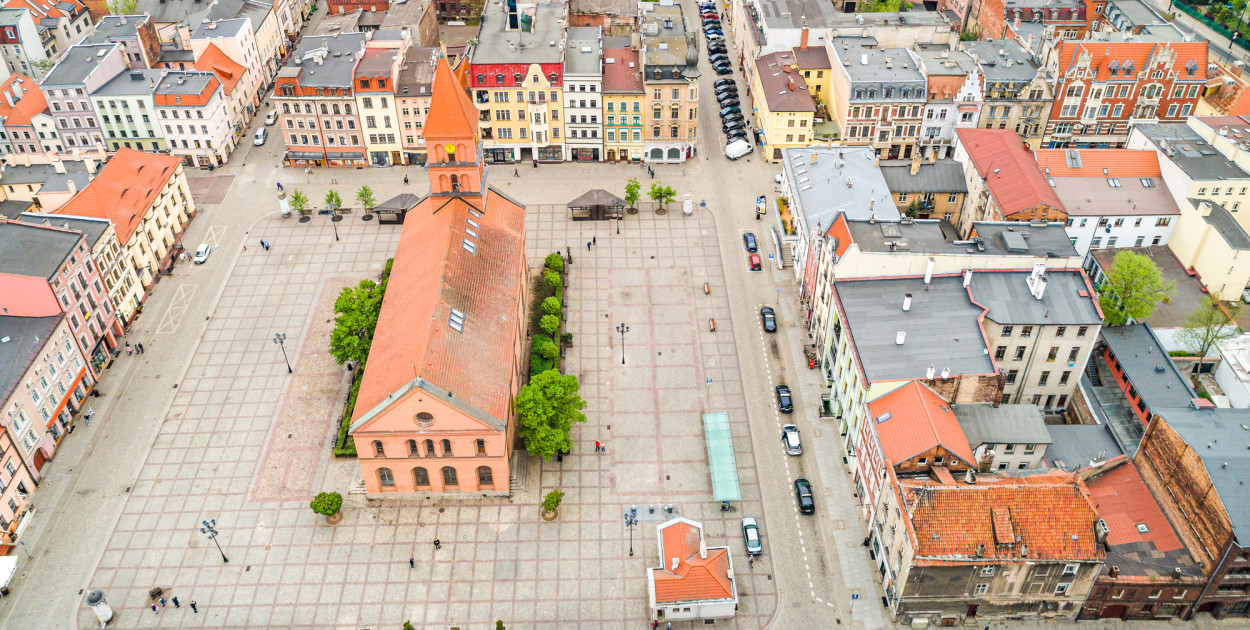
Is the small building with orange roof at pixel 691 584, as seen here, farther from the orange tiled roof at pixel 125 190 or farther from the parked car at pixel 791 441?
the orange tiled roof at pixel 125 190

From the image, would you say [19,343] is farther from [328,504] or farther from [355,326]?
[328,504]

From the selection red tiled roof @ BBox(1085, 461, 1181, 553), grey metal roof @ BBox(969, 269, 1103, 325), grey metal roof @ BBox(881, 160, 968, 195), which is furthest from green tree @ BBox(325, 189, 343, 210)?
red tiled roof @ BBox(1085, 461, 1181, 553)

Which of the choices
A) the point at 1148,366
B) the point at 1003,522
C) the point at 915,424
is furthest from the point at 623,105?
the point at 1003,522

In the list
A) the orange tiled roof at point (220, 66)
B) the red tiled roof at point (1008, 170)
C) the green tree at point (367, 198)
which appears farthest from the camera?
the orange tiled roof at point (220, 66)

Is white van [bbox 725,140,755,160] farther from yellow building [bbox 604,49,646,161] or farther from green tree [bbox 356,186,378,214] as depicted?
green tree [bbox 356,186,378,214]

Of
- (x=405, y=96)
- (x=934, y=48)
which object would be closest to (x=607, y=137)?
(x=405, y=96)

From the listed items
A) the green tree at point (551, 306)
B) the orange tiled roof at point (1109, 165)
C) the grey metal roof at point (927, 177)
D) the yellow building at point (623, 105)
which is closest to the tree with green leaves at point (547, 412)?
the green tree at point (551, 306)

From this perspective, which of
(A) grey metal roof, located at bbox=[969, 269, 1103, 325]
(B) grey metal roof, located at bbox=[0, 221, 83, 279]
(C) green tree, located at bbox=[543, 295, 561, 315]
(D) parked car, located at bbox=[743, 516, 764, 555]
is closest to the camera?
(D) parked car, located at bbox=[743, 516, 764, 555]
